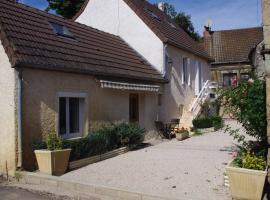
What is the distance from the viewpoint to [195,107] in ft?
82.7

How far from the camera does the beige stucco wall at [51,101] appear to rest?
37.3 ft

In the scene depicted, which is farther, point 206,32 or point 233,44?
point 206,32

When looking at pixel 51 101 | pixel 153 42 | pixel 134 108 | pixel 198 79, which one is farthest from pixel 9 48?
pixel 198 79

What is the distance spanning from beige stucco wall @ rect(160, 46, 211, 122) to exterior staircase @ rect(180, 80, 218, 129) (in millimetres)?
386

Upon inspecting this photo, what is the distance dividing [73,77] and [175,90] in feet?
36.0

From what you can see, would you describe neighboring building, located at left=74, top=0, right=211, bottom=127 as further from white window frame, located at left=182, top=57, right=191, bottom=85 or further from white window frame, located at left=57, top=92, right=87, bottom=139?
white window frame, located at left=57, top=92, right=87, bottom=139

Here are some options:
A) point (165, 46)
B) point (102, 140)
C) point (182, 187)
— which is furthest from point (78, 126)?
point (165, 46)

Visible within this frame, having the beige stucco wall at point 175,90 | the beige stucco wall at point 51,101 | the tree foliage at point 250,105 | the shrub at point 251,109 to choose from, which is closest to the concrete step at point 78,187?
the beige stucco wall at point 51,101

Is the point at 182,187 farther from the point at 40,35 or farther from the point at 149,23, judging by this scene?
the point at 149,23

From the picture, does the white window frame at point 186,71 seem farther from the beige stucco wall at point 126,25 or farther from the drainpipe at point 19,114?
the drainpipe at point 19,114

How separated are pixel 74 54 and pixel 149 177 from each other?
598 cm

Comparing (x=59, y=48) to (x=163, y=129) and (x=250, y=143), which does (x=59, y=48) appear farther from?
(x=163, y=129)

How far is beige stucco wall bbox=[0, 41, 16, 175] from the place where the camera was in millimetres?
11062

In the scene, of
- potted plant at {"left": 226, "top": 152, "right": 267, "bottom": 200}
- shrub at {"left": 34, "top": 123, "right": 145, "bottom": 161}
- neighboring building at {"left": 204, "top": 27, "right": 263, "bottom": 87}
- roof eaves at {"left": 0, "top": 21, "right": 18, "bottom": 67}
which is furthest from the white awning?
neighboring building at {"left": 204, "top": 27, "right": 263, "bottom": 87}
